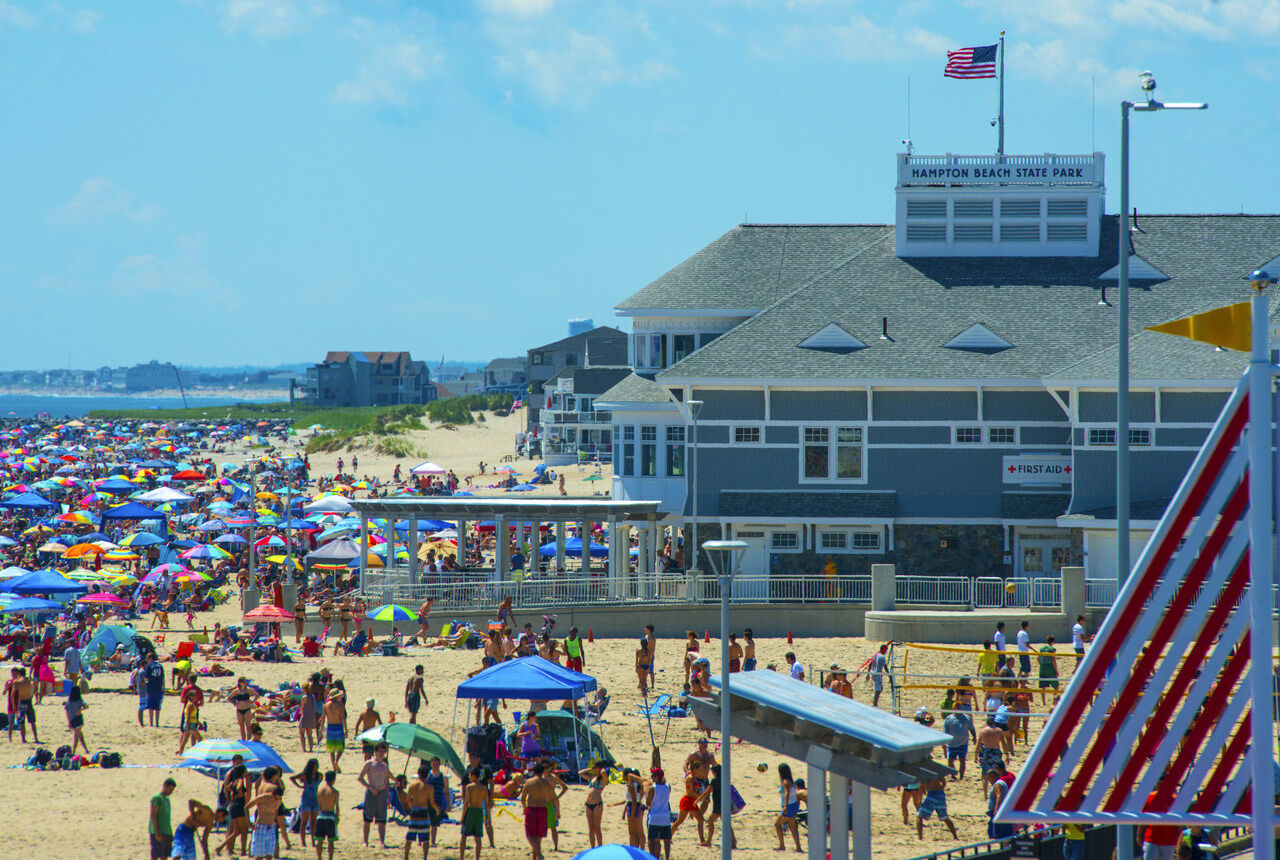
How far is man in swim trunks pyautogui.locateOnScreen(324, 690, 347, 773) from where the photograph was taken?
2242 cm

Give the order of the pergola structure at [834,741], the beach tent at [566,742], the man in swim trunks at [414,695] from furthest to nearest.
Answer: the man in swim trunks at [414,695], the beach tent at [566,742], the pergola structure at [834,741]

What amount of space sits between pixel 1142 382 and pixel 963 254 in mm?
8934

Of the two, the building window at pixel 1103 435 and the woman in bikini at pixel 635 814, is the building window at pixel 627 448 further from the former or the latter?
the woman in bikini at pixel 635 814

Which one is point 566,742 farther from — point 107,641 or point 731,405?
point 731,405

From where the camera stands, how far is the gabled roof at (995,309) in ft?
122

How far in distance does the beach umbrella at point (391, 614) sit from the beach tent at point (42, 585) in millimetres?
6821

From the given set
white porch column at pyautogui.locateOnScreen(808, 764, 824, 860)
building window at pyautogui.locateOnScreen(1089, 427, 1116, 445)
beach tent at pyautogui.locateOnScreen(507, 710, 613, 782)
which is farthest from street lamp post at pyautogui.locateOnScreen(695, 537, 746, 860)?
building window at pyautogui.locateOnScreen(1089, 427, 1116, 445)

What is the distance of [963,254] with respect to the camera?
42.1 meters

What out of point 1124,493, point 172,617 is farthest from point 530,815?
point 172,617

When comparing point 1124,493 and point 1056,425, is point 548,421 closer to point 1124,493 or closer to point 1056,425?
point 1056,425

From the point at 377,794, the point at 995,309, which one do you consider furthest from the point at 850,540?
the point at 377,794

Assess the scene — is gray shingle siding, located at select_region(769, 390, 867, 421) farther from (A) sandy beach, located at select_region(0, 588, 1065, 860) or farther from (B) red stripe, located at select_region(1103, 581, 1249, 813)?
(B) red stripe, located at select_region(1103, 581, 1249, 813)

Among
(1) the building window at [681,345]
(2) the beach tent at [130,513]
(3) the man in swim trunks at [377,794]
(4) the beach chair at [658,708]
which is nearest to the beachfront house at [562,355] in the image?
(2) the beach tent at [130,513]

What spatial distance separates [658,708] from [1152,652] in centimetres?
1751
